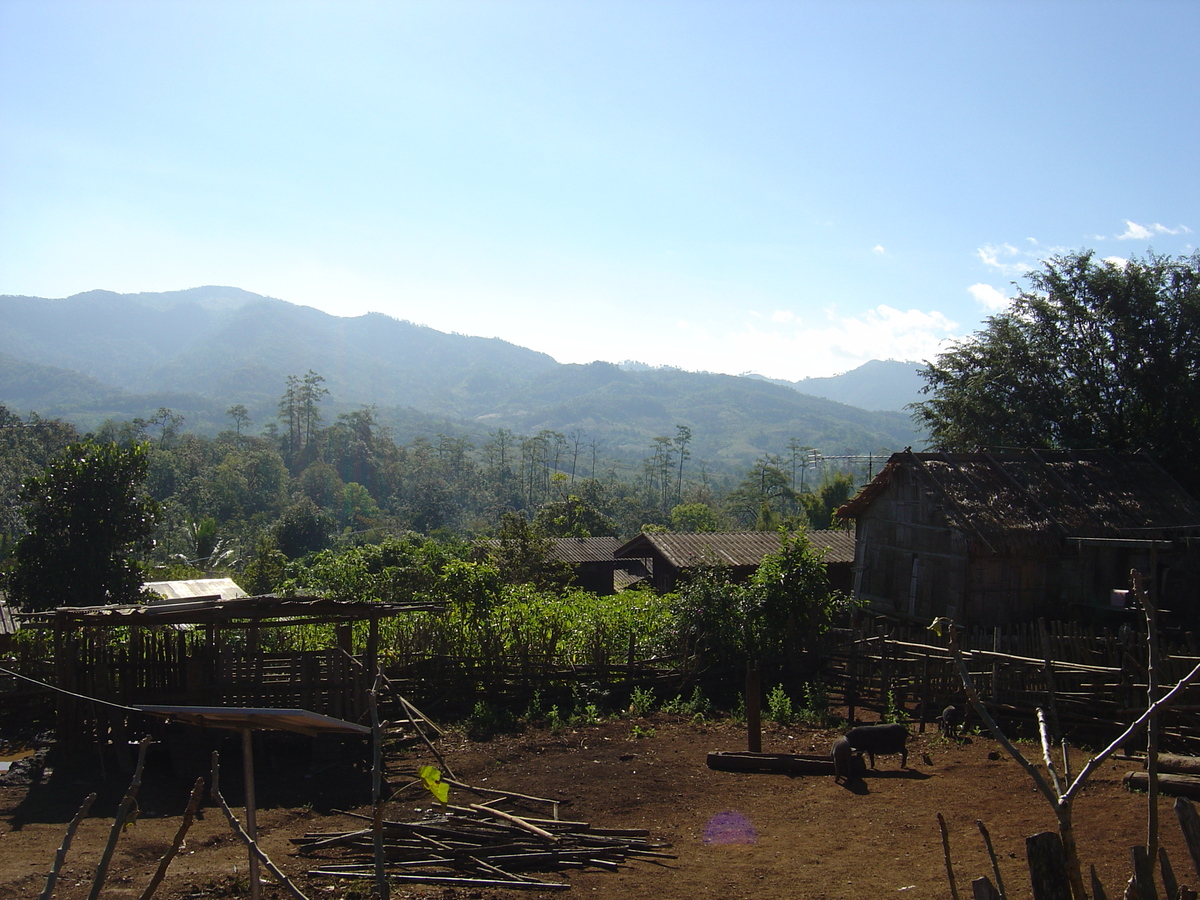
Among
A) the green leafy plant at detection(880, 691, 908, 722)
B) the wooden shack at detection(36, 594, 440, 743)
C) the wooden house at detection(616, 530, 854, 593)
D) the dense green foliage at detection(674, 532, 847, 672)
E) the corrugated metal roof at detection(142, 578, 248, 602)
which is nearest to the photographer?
the wooden shack at detection(36, 594, 440, 743)

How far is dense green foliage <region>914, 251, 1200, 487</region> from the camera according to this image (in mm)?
22531

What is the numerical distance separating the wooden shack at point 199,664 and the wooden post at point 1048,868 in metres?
9.33

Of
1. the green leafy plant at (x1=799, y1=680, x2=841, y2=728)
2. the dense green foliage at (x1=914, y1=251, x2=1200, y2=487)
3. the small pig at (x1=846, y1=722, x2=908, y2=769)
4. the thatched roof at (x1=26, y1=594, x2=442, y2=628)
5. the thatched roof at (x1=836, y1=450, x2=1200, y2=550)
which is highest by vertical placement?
the dense green foliage at (x1=914, y1=251, x2=1200, y2=487)

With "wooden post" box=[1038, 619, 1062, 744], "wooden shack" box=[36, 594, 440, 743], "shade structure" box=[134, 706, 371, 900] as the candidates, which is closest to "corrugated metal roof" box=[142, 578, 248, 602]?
"wooden shack" box=[36, 594, 440, 743]

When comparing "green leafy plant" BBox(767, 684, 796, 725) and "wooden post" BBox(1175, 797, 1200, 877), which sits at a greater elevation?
"wooden post" BBox(1175, 797, 1200, 877)

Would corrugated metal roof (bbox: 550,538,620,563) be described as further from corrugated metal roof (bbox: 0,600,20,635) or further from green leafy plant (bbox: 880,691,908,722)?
green leafy plant (bbox: 880,691,908,722)

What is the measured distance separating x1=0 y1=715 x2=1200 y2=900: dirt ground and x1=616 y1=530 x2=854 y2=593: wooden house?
561 inches

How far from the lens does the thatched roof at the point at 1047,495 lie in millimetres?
16688

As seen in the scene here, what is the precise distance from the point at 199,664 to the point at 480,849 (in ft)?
20.0

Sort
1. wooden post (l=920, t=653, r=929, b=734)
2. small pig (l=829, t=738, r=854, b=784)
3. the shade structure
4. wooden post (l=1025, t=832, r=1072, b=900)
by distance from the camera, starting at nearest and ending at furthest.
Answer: wooden post (l=1025, t=832, r=1072, b=900) → the shade structure → small pig (l=829, t=738, r=854, b=784) → wooden post (l=920, t=653, r=929, b=734)

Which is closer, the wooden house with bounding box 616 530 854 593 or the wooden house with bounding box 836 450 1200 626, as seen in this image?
the wooden house with bounding box 836 450 1200 626

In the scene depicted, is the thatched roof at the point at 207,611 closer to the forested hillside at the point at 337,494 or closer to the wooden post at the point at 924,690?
the wooden post at the point at 924,690

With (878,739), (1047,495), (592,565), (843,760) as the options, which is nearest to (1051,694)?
(878,739)

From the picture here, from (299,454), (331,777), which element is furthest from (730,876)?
(299,454)
